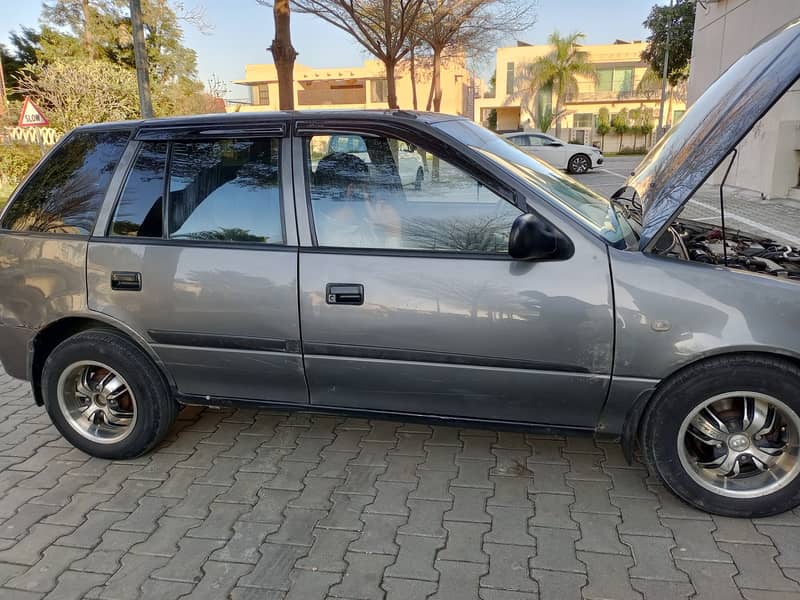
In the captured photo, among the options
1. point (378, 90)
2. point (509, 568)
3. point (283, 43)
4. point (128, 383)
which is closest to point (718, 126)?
point (509, 568)

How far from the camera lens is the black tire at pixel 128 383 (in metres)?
3.20

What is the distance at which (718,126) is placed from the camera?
9.09 ft

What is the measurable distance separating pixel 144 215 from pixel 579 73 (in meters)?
45.0

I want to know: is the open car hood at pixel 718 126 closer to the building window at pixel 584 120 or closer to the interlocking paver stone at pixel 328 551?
the interlocking paver stone at pixel 328 551

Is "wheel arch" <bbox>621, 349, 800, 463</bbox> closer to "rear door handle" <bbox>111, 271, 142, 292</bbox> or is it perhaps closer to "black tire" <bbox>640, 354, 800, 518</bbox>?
"black tire" <bbox>640, 354, 800, 518</bbox>

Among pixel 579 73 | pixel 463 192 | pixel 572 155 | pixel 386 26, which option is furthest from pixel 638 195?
pixel 579 73

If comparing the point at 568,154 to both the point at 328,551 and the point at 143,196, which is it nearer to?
the point at 143,196

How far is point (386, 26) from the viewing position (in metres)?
16.5

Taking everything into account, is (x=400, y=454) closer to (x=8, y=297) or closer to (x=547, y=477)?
(x=547, y=477)

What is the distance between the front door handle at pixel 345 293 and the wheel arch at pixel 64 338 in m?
1.05

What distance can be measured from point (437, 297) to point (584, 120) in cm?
4581

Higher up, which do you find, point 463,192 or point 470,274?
point 463,192

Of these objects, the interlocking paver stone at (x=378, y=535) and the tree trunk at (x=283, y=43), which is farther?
the tree trunk at (x=283, y=43)

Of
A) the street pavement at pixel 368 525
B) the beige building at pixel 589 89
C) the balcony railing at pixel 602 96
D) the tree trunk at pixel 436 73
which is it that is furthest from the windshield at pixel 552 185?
the balcony railing at pixel 602 96
